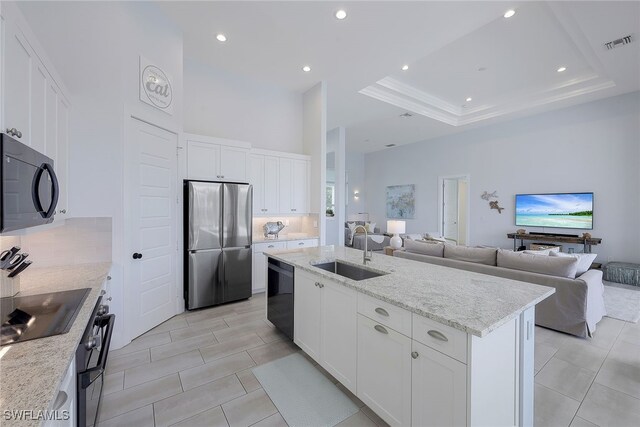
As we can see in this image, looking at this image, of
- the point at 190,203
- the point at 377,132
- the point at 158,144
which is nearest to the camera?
the point at 158,144

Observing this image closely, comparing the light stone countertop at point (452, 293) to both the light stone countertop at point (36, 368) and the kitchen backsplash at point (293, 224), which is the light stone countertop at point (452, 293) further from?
the kitchen backsplash at point (293, 224)

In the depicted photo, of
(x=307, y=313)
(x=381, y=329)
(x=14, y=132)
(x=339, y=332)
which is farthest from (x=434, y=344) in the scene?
(x=14, y=132)

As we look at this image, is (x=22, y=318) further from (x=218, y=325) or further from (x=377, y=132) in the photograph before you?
(x=377, y=132)

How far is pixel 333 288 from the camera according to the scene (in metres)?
2.01

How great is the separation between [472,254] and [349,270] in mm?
2071

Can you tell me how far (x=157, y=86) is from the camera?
3.06 metres

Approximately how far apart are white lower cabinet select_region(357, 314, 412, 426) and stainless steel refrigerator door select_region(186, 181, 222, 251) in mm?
2540

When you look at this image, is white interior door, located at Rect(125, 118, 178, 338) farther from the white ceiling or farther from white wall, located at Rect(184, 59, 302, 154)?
the white ceiling

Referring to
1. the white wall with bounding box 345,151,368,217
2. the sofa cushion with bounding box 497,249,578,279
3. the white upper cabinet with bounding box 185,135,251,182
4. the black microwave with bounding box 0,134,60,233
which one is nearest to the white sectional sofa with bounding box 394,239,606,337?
the sofa cushion with bounding box 497,249,578,279

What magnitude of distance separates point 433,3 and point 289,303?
11.6 feet

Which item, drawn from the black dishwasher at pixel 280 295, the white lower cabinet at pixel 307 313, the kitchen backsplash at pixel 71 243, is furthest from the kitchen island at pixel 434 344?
the kitchen backsplash at pixel 71 243

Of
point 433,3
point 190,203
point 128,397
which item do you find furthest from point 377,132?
point 128,397

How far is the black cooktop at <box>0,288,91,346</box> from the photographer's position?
1169 mm

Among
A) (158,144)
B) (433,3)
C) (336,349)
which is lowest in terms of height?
(336,349)
